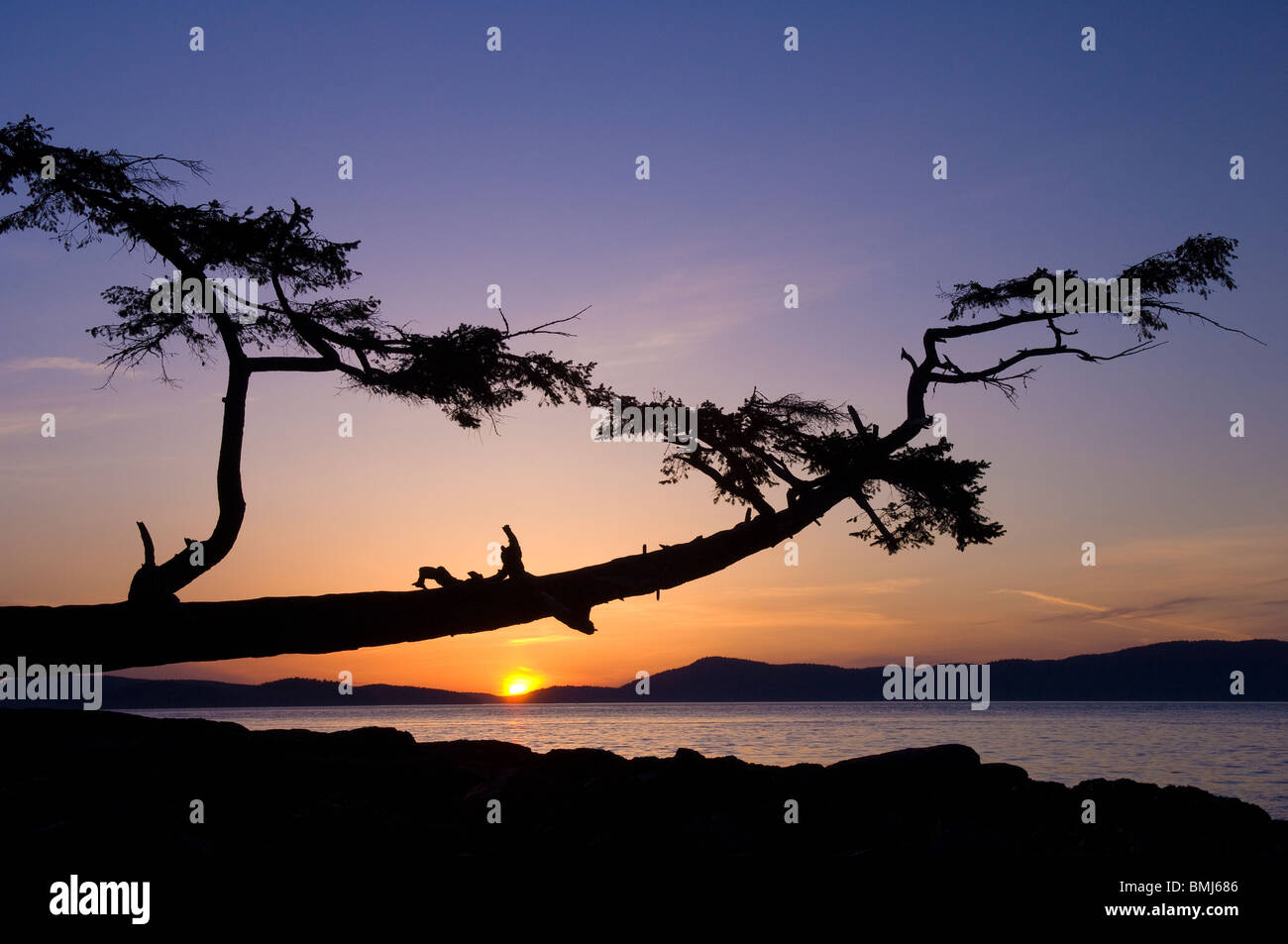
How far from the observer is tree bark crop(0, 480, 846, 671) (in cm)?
953

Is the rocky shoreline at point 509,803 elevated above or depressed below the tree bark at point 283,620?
below

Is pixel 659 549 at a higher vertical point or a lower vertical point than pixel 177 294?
lower

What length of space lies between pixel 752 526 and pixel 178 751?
6552 mm

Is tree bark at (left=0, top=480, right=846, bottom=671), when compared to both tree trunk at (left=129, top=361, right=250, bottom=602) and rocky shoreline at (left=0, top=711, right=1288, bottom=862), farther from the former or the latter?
rocky shoreline at (left=0, top=711, right=1288, bottom=862)

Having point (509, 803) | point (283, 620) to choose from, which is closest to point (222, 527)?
point (283, 620)

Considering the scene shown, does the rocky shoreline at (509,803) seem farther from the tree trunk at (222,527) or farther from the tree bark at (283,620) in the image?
the tree trunk at (222,527)

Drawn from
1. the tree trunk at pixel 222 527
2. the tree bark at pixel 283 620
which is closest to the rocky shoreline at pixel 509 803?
the tree bark at pixel 283 620

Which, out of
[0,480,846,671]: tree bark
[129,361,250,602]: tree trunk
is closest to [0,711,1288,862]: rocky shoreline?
[0,480,846,671]: tree bark

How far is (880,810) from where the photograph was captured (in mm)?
10117

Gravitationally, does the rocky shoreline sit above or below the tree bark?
below

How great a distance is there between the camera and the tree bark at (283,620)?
9.53m

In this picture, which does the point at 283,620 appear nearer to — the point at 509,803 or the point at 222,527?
the point at 222,527
